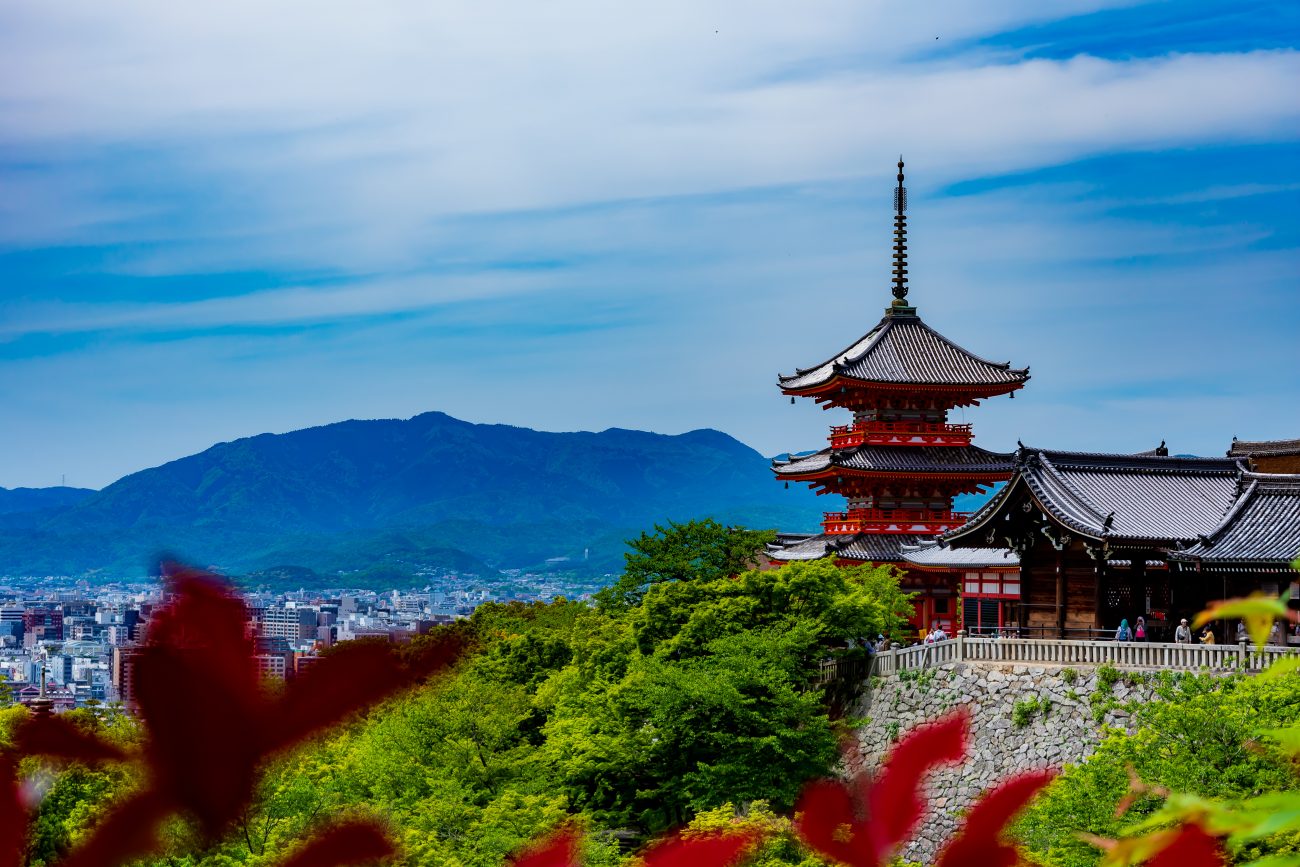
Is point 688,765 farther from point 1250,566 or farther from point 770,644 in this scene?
point 1250,566

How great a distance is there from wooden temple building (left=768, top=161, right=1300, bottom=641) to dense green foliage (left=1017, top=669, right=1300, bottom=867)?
494 centimetres

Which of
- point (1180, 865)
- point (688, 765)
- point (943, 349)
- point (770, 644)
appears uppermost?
point (943, 349)

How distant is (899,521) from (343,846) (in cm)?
3480

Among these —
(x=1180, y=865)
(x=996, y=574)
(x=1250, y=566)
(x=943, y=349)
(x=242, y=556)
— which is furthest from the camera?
(x=242, y=556)

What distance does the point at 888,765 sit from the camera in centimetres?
166

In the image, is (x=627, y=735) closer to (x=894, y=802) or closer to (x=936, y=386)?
(x=936, y=386)

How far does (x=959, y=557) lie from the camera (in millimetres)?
30734

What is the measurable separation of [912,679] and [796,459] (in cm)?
1385

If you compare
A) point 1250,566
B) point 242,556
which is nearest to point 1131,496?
point 1250,566

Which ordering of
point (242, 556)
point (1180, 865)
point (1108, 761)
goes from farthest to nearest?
point (242, 556) → point (1108, 761) → point (1180, 865)

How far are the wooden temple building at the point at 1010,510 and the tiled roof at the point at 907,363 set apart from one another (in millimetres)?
52

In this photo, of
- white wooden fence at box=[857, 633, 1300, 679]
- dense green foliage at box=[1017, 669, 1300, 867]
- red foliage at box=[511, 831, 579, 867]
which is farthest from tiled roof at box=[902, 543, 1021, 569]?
red foliage at box=[511, 831, 579, 867]

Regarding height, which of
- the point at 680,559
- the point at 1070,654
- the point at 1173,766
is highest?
the point at 680,559

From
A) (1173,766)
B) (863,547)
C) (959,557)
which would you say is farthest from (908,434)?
(1173,766)
